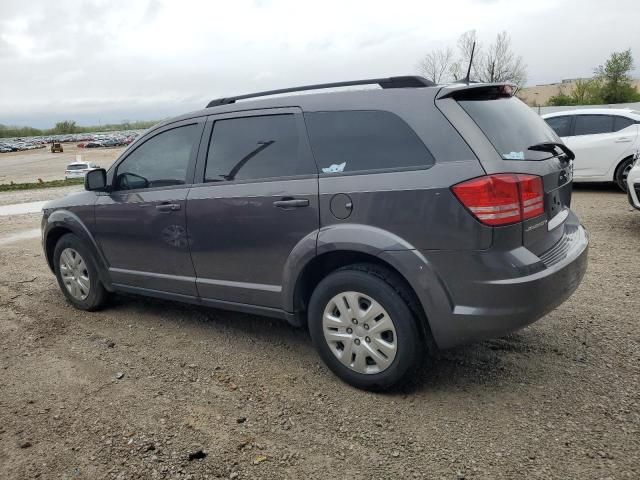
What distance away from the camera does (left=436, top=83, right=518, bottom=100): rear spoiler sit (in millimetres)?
3109

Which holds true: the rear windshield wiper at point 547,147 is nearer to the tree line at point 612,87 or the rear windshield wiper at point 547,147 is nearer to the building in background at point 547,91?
the tree line at point 612,87

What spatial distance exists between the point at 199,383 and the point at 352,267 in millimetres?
1279

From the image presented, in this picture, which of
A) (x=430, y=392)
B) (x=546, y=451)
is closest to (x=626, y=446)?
(x=546, y=451)

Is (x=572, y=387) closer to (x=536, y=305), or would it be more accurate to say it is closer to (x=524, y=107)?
(x=536, y=305)

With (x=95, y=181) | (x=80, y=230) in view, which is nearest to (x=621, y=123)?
(x=95, y=181)

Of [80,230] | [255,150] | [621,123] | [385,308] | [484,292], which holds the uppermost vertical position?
[255,150]

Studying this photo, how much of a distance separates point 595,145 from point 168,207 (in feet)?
29.4

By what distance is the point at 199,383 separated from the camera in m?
3.57

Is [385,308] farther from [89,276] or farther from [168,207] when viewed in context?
[89,276]

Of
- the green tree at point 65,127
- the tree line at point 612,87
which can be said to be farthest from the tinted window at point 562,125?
the green tree at point 65,127

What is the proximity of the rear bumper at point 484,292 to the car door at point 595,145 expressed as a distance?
831 centimetres

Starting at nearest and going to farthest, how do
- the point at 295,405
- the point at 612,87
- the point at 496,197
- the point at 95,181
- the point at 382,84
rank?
the point at 496,197, the point at 295,405, the point at 382,84, the point at 95,181, the point at 612,87

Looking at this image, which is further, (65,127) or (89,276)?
(65,127)

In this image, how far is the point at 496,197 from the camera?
282 centimetres
